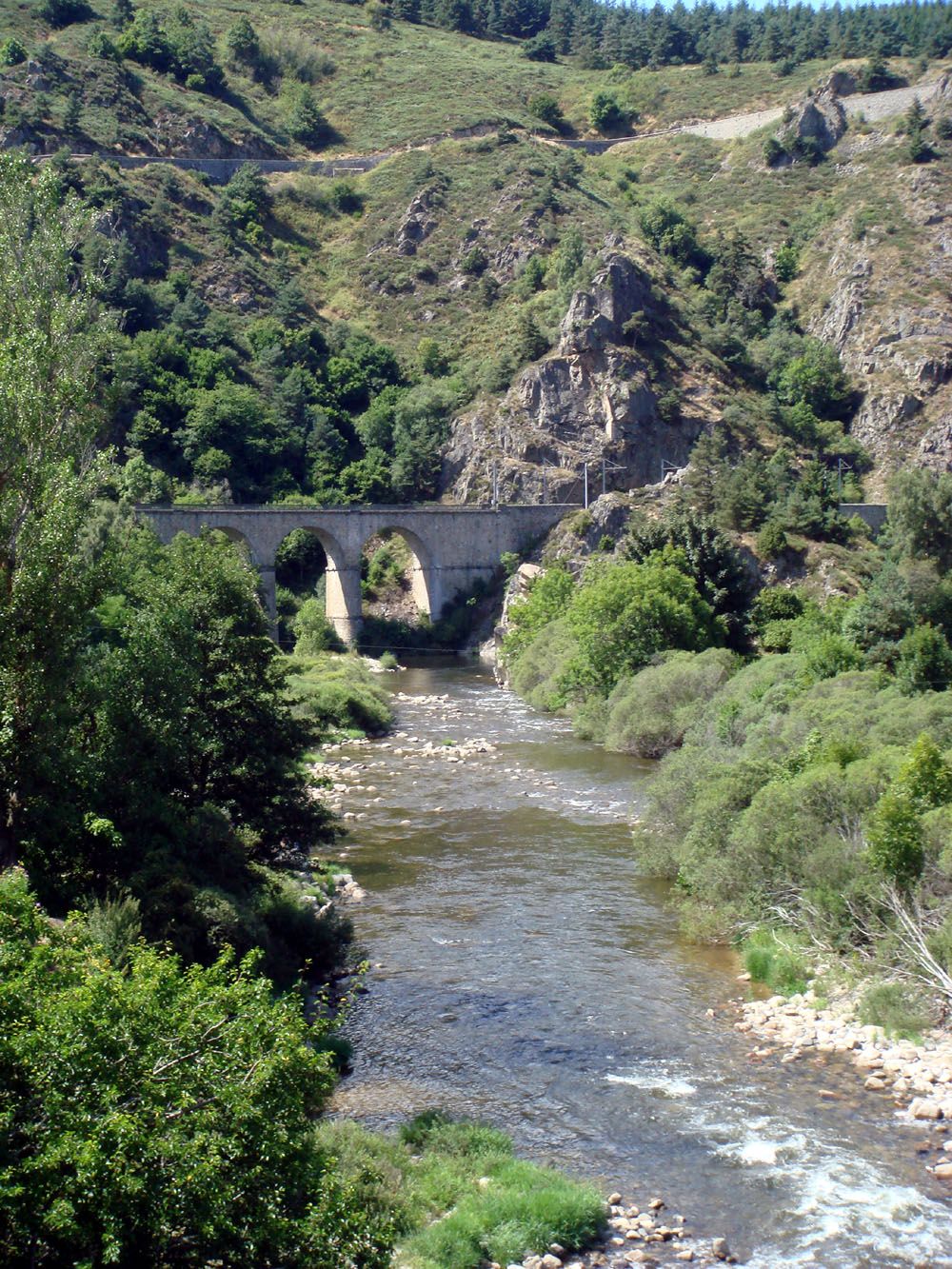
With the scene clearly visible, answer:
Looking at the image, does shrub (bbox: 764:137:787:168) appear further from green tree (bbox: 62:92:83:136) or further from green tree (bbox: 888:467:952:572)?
green tree (bbox: 888:467:952:572)

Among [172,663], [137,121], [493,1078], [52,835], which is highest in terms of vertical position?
[137,121]

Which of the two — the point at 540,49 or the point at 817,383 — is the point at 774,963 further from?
the point at 540,49

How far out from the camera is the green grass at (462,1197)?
10328mm

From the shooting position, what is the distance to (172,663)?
1747 cm

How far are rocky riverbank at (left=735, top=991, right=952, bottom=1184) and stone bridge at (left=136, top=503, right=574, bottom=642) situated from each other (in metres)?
49.2

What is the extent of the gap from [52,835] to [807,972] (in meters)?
10.4

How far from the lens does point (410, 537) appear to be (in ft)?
224

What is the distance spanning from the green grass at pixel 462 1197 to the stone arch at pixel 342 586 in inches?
2112

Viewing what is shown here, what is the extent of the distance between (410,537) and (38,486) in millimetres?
53253

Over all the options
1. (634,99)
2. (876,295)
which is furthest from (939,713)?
(634,99)

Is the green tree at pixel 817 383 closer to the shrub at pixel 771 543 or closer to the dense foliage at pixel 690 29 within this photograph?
the shrub at pixel 771 543

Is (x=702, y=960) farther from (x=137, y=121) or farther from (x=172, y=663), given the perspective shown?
(x=137, y=121)

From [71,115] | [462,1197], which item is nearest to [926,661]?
[462,1197]

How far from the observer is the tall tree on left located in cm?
1455
